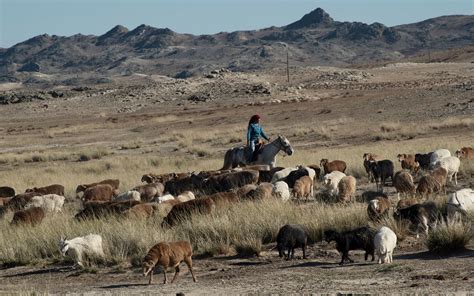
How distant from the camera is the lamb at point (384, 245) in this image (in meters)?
12.0

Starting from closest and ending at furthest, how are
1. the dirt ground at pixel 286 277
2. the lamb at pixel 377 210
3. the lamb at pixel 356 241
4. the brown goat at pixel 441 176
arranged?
the dirt ground at pixel 286 277 < the lamb at pixel 356 241 < the lamb at pixel 377 210 < the brown goat at pixel 441 176

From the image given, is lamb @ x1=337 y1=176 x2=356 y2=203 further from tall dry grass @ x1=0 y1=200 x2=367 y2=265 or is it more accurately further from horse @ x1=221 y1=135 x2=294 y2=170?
horse @ x1=221 y1=135 x2=294 y2=170

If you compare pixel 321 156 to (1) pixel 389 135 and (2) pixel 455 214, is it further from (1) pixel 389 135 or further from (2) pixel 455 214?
(2) pixel 455 214

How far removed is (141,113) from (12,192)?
45.8m

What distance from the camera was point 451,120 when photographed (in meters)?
40.3

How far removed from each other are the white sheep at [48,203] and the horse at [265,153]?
6.18 m

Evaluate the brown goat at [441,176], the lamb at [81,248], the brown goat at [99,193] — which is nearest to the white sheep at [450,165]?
the brown goat at [441,176]

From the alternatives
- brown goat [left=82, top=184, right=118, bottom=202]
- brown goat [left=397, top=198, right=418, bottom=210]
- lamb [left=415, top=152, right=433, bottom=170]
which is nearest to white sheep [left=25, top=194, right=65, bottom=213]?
brown goat [left=82, top=184, right=118, bottom=202]

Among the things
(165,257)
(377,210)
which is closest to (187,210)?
(377,210)

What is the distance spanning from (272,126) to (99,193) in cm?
2871

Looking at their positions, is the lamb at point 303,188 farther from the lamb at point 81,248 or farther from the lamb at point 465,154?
the lamb at point 465,154

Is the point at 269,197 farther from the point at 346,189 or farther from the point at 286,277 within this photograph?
the point at 286,277

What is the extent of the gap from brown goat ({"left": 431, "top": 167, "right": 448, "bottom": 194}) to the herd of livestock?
24 millimetres

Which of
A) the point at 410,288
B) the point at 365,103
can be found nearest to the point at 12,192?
the point at 410,288
